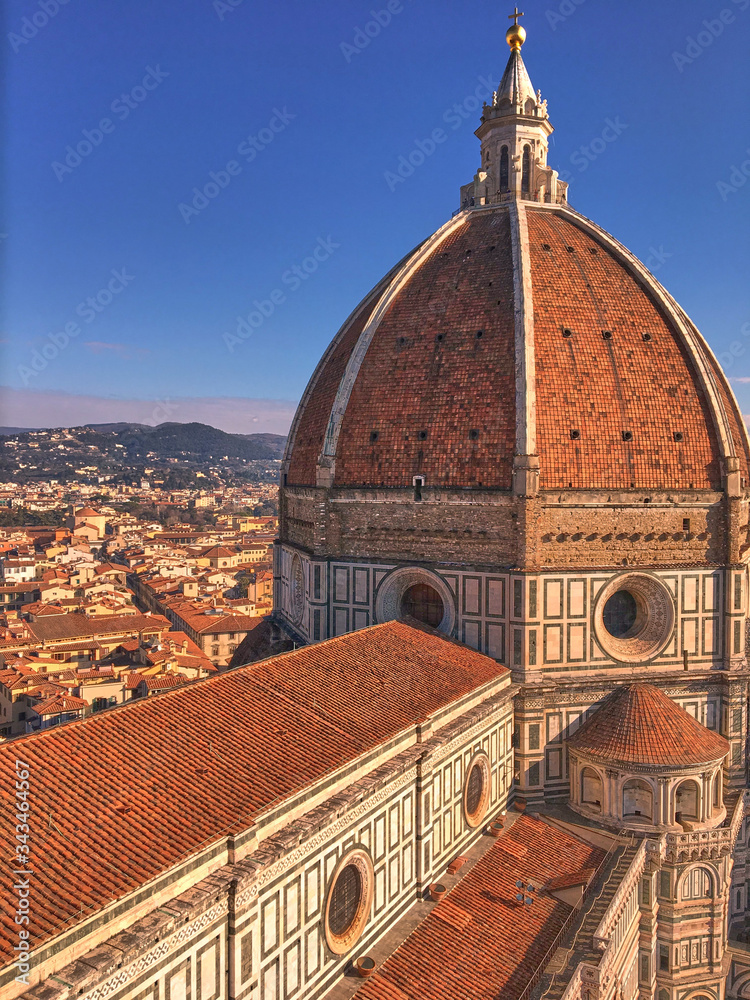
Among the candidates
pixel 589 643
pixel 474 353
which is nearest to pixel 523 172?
pixel 474 353

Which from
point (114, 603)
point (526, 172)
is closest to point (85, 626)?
point (114, 603)

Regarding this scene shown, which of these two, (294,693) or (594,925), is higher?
(294,693)

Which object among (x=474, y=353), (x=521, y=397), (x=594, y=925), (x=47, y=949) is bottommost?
(x=594, y=925)

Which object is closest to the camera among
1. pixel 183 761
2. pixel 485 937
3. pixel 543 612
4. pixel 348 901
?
pixel 183 761

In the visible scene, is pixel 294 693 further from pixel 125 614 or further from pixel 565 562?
pixel 125 614

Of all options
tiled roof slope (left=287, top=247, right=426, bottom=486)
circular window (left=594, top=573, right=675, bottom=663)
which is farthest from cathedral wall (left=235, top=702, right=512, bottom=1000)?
tiled roof slope (left=287, top=247, right=426, bottom=486)

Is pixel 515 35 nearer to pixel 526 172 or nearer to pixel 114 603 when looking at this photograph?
pixel 526 172
